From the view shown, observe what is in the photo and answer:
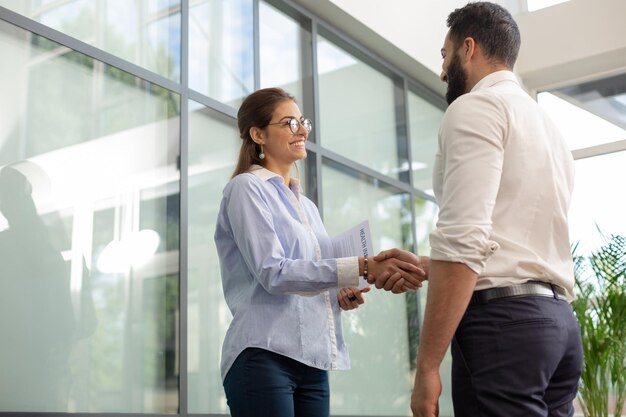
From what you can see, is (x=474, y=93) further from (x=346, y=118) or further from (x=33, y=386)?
(x=346, y=118)

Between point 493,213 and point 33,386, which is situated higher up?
point 493,213

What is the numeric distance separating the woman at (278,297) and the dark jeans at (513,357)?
49cm

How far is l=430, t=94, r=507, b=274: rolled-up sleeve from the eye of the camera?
135 centimetres

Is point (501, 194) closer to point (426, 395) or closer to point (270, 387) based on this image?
point (426, 395)

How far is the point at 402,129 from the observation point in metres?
5.37

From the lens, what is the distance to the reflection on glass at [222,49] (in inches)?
142

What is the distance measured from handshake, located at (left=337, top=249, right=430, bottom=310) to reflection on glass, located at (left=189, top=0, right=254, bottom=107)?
1.78 m

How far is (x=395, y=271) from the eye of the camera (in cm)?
196

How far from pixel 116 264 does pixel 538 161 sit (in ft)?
6.46

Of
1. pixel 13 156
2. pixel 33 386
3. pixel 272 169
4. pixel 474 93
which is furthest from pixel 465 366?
pixel 13 156

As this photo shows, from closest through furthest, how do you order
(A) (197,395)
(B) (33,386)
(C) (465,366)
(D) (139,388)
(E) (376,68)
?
(C) (465,366), (B) (33,386), (D) (139,388), (A) (197,395), (E) (376,68)

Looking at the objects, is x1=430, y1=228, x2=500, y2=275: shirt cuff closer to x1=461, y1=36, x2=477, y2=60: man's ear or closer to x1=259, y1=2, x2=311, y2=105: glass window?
x1=461, y1=36, x2=477, y2=60: man's ear

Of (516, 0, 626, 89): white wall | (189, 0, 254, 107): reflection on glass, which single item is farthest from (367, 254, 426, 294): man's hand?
(516, 0, 626, 89): white wall

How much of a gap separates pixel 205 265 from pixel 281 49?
1509 mm
